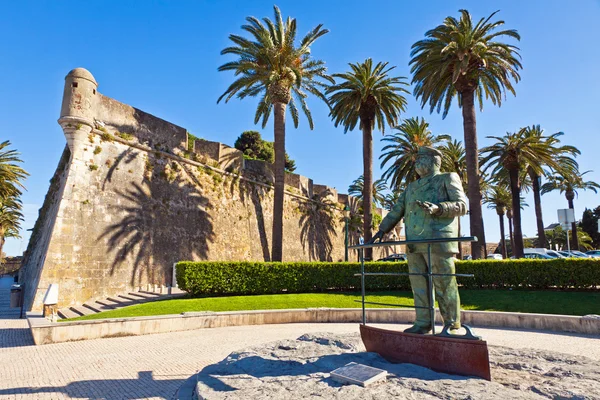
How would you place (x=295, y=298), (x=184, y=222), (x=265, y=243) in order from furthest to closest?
(x=265, y=243) → (x=184, y=222) → (x=295, y=298)

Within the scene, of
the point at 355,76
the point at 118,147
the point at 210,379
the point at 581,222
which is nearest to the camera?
the point at 210,379

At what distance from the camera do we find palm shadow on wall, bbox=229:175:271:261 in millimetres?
23047

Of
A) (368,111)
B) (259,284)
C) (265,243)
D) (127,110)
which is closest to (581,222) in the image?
(368,111)

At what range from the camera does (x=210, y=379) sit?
14.2ft

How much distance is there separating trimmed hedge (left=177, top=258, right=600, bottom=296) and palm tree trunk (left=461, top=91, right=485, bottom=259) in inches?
108

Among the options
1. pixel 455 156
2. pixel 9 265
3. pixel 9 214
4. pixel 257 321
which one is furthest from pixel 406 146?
pixel 9 265

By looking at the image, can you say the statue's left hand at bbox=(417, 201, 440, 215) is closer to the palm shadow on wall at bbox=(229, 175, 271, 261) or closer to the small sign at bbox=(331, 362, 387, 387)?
the small sign at bbox=(331, 362, 387, 387)

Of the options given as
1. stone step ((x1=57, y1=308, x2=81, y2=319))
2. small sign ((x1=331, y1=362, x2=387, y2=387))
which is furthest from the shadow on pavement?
stone step ((x1=57, y1=308, x2=81, y2=319))

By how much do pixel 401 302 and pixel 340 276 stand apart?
413cm

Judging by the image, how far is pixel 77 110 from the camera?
14.8m

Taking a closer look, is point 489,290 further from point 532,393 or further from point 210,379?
point 210,379

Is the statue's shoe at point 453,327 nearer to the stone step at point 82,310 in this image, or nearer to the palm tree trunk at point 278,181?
the stone step at point 82,310

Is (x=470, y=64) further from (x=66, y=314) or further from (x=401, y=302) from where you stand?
(x=66, y=314)

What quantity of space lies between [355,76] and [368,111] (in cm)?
226
